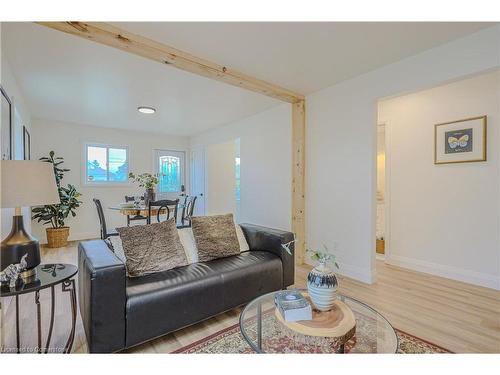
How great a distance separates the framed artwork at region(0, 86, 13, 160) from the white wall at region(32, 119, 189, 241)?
9.11 ft

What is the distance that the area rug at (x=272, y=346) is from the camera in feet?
4.97

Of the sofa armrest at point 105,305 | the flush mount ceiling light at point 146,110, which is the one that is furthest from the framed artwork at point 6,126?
the flush mount ceiling light at point 146,110

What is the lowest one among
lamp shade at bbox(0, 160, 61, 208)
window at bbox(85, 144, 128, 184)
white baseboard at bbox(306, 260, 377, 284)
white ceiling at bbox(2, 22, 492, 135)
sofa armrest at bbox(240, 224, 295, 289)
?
white baseboard at bbox(306, 260, 377, 284)

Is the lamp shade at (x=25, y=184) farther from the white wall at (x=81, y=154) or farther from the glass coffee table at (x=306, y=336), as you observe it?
the white wall at (x=81, y=154)

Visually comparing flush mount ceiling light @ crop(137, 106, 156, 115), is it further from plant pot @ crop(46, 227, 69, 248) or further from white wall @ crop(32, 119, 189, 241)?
plant pot @ crop(46, 227, 69, 248)

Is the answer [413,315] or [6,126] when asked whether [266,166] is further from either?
[6,126]

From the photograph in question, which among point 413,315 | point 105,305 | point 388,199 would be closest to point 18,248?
point 105,305

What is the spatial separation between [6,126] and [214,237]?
2.25 m

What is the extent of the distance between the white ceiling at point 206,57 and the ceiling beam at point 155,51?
2.8 inches

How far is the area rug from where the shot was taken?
59.7 inches

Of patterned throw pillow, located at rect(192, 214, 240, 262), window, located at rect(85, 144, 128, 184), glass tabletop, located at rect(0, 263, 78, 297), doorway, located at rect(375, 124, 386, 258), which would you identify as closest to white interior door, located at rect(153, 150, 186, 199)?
window, located at rect(85, 144, 128, 184)

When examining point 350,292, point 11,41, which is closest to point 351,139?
point 350,292

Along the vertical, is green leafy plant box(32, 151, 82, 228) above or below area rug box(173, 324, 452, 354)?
above
